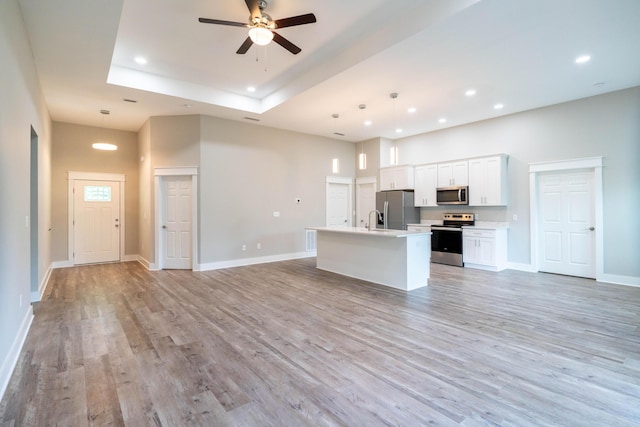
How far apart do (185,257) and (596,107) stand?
840 cm

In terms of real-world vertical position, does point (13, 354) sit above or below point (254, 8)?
below

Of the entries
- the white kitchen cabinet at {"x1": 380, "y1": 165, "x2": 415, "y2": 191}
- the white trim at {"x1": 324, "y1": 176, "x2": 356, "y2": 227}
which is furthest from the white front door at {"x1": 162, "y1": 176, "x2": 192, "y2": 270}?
the white kitchen cabinet at {"x1": 380, "y1": 165, "x2": 415, "y2": 191}

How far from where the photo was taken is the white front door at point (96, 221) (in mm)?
7051

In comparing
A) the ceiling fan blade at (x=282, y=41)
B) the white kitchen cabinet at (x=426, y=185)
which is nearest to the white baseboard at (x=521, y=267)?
the white kitchen cabinet at (x=426, y=185)

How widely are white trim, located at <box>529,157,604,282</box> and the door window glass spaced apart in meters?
9.62

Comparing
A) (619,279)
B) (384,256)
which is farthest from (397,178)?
(619,279)

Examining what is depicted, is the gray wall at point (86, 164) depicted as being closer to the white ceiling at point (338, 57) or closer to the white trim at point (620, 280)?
the white ceiling at point (338, 57)

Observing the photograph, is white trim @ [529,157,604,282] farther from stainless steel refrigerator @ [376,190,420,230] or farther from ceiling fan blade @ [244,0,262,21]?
ceiling fan blade @ [244,0,262,21]

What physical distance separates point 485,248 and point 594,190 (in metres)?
2.07

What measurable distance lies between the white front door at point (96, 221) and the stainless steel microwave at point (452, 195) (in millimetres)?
7998

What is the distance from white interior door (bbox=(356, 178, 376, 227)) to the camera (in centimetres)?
880

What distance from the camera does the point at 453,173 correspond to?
710cm

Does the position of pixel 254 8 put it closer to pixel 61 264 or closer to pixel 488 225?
pixel 488 225

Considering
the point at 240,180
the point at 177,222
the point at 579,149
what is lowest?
the point at 177,222
